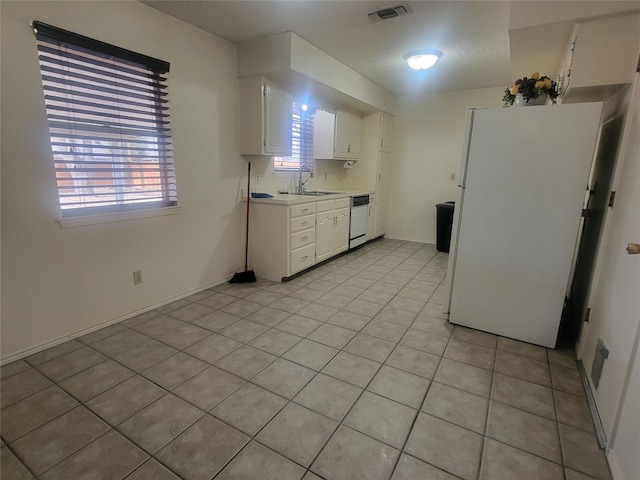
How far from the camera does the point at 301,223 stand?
11.8 ft

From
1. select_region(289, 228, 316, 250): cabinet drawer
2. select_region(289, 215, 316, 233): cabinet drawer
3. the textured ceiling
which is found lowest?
select_region(289, 228, 316, 250): cabinet drawer

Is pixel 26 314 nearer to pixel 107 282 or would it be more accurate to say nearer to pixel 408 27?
pixel 107 282

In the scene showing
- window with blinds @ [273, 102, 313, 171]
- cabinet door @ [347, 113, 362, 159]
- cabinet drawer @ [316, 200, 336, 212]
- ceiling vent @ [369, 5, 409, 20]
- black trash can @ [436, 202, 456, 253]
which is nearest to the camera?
ceiling vent @ [369, 5, 409, 20]

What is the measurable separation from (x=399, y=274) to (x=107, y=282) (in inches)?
117

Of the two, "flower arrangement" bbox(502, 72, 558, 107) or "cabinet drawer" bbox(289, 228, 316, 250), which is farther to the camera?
"cabinet drawer" bbox(289, 228, 316, 250)

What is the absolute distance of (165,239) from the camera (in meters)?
2.90

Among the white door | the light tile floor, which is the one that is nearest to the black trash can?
the light tile floor

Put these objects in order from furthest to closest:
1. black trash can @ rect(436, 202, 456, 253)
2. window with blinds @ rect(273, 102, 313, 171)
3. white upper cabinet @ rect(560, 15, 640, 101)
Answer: black trash can @ rect(436, 202, 456, 253), window with blinds @ rect(273, 102, 313, 171), white upper cabinet @ rect(560, 15, 640, 101)

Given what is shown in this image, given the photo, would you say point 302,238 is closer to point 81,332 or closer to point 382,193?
point 81,332

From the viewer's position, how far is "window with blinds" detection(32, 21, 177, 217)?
83.7 inches

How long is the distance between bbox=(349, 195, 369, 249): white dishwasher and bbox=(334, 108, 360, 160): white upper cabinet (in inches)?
28.3

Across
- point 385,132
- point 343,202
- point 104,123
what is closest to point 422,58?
point 343,202

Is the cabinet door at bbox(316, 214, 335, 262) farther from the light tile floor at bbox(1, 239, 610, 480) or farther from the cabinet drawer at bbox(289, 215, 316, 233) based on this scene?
the light tile floor at bbox(1, 239, 610, 480)

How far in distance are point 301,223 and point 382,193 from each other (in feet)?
7.87
